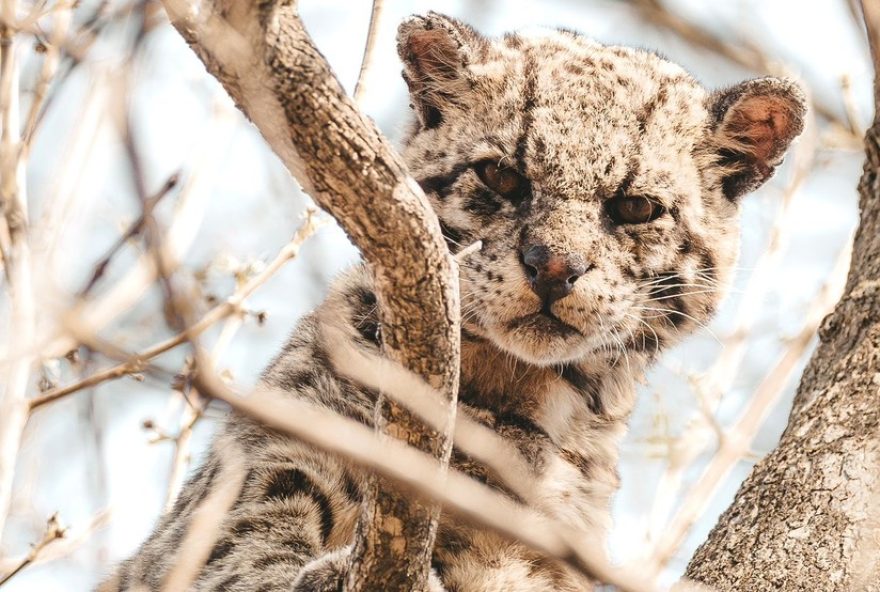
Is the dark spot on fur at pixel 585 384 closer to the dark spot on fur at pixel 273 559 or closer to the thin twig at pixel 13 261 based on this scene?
the dark spot on fur at pixel 273 559

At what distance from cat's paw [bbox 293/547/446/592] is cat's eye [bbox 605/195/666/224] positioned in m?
2.26

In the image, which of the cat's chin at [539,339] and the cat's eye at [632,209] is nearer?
the cat's chin at [539,339]

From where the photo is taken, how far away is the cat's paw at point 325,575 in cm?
380

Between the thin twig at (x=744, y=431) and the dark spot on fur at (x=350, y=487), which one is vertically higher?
the dark spot on fur at (x=350, y=487)

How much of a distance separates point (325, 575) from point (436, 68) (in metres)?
3.02

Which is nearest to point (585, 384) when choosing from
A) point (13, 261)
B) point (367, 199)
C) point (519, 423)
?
point (519, 423)

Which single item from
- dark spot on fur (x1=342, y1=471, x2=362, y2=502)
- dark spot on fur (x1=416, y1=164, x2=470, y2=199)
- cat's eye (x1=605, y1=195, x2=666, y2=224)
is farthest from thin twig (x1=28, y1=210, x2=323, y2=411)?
cat's eye (x1=605, y1=195, x2=666, y2=224)

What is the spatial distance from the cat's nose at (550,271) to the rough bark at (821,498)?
1.11 metres

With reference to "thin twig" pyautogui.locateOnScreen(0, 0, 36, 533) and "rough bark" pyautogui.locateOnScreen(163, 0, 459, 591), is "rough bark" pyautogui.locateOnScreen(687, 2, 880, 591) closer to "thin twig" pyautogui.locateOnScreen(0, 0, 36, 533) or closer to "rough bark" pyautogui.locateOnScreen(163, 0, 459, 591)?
"rough bark" pyautogui.locateOnScreen(163, 0, 459, 591)

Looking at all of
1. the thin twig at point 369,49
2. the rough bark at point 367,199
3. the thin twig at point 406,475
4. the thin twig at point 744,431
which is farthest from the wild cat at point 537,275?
the thin twig at point 744,431

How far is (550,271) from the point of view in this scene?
16.3ft

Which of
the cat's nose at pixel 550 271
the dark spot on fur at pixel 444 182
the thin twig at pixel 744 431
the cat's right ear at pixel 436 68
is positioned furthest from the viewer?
the thin twig at pixel 744 431

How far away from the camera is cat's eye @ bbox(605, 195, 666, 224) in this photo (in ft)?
17.8

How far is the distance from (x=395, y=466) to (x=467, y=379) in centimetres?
302
